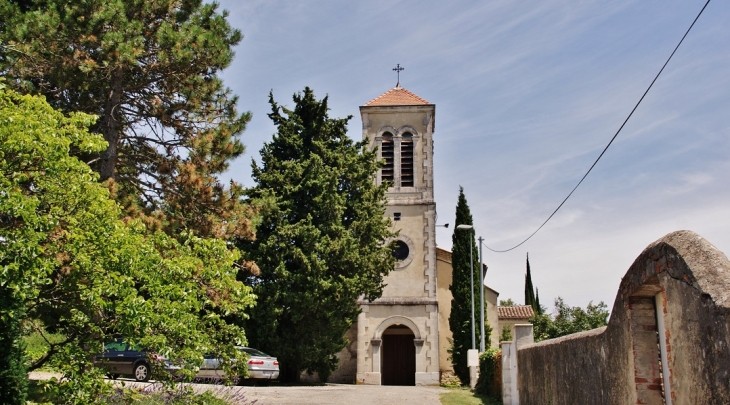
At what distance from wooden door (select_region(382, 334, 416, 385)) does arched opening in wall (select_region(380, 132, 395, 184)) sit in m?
8.71

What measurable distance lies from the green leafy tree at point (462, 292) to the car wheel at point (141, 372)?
15.6 metres

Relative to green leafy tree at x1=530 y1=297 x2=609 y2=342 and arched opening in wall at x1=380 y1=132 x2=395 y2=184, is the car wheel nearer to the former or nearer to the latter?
arched opening in wall at x1=380 y1=132 x2=395 y2=184

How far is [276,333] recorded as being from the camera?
78.6ft

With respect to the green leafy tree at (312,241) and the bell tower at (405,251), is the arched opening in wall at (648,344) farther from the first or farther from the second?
the bell tower at (405,251)

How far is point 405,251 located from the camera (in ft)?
107

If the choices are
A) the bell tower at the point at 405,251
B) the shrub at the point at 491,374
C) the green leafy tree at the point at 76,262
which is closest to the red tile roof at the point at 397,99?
the bell tower at the point at 405,251

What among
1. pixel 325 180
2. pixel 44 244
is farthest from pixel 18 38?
pixel 325 180

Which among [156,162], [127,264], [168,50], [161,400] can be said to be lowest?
[161,400]

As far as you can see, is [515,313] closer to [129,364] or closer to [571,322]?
[571,322]

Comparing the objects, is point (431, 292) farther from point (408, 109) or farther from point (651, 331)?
point (651, 331)

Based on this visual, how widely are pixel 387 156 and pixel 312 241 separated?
1136 cm

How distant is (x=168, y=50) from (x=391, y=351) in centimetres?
2268

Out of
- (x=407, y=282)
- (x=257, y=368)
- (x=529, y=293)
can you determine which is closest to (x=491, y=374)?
(x=257, y=368)

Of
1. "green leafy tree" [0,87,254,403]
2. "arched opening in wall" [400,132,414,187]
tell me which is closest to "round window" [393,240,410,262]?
"arched opening in wall" [400,132,414,187]
